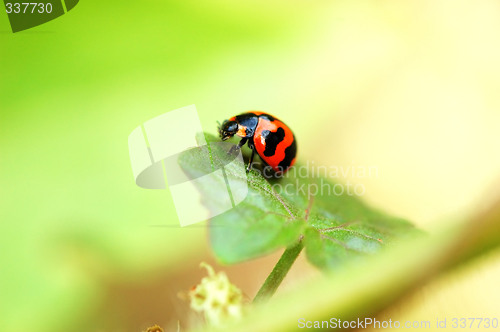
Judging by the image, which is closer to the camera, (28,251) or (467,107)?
(28,251)

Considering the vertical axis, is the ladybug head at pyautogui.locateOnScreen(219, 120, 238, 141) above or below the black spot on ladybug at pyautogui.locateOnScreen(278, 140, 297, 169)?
above

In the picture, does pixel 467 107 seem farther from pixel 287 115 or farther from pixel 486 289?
pixel 486 289

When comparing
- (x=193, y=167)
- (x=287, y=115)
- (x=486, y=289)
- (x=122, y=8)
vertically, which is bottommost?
(x=486, y=289)

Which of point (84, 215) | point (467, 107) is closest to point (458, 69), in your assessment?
point (467, 107)

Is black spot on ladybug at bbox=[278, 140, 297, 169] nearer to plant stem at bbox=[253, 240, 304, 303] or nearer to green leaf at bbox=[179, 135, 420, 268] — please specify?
green leaf at bbox=[179, 135, 420, 268]

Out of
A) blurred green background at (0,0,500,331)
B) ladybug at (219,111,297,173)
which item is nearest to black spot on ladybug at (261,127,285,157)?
ladybug at (219,111,297,173)

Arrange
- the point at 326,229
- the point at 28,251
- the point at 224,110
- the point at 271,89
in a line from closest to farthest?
the point at 326,229
the point at 28,251
the point at 224,110
the point at 271,89

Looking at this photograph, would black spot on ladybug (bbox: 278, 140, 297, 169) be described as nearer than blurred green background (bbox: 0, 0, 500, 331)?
Yes
